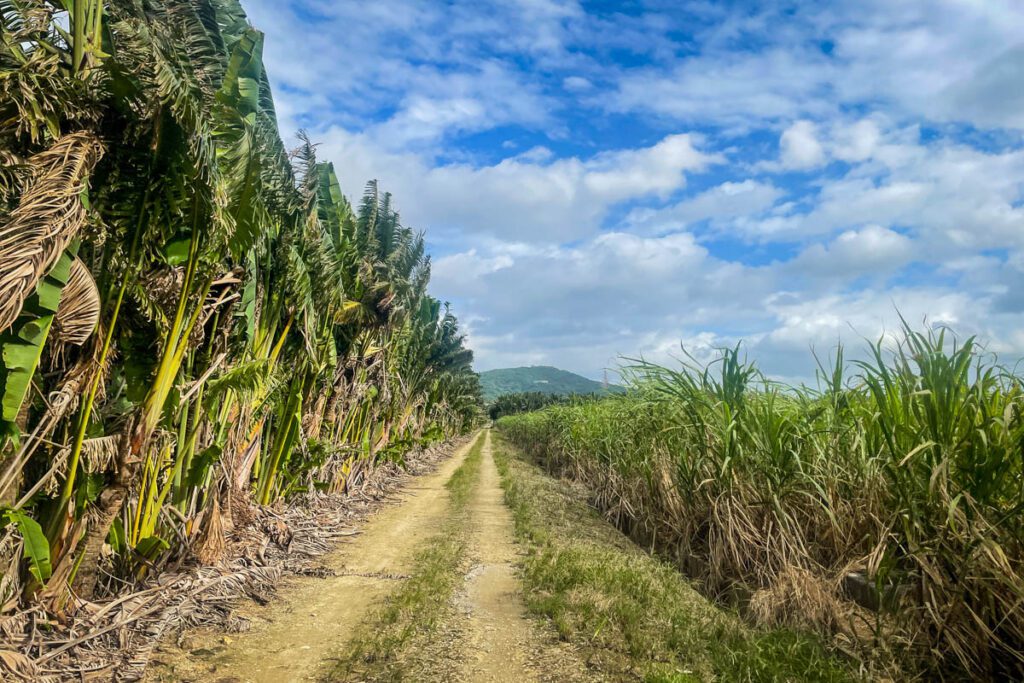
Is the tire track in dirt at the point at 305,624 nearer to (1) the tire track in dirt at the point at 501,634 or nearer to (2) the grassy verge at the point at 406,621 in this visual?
(2) the grassy verge at the point at 406,621

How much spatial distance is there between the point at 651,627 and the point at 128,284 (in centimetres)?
461

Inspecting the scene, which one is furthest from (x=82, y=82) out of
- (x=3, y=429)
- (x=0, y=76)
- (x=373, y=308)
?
(x=373, y=308)

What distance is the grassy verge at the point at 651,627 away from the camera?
12.5ft

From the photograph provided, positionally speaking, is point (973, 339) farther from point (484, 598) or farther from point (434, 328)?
point (434, 328)

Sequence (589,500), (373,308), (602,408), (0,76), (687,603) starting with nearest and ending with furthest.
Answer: (0,76)
(687,603)
(373,308)
(589,500)
(602,408)

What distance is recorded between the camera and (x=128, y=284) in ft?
13.7

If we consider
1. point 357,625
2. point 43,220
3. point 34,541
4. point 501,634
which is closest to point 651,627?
point 501,634

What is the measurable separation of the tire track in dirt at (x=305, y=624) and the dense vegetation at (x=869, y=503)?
3.46 meters

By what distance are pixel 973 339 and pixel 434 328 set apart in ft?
58.1

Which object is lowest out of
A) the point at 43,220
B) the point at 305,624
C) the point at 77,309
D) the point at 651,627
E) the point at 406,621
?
the point at 305,624

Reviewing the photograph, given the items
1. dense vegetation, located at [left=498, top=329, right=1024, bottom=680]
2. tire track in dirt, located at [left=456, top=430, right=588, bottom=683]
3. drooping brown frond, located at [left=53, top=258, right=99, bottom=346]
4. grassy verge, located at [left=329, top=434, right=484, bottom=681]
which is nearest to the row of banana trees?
drooping brown frond, located at [left=53, top=258, right=99, bottom=346]

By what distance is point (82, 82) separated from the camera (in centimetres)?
371

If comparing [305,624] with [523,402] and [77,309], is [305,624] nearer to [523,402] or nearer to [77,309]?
[77,309]

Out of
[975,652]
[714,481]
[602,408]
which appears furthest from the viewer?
[602,408]
